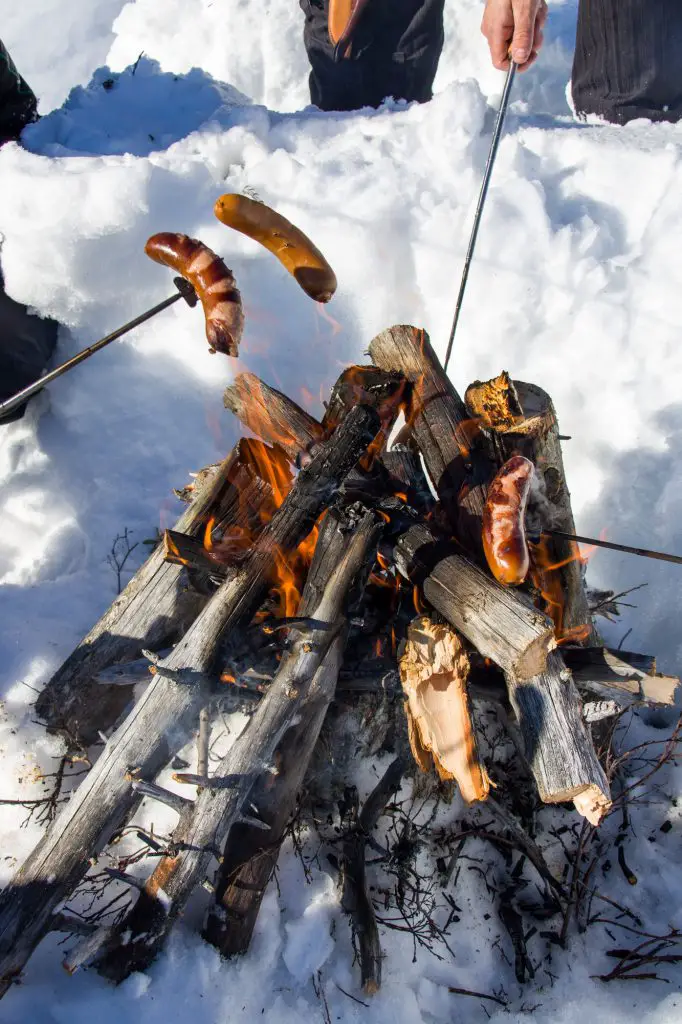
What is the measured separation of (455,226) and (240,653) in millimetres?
3401

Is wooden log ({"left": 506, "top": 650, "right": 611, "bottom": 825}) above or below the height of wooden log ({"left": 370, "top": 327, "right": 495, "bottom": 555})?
below

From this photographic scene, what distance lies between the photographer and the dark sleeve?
169 inches

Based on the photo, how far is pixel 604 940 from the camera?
2.70 metres

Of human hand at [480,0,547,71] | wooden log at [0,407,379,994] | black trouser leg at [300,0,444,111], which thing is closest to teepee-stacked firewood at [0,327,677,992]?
wooden log at [0,407,379,994]

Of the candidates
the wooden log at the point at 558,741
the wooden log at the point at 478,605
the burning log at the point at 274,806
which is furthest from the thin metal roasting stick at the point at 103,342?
the wooden log at the point at 558,741

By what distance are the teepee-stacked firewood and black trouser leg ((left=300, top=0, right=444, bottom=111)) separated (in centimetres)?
373

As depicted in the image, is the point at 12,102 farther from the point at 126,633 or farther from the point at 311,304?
the point at 126,633

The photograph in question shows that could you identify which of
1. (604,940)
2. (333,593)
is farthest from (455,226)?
(604,940)

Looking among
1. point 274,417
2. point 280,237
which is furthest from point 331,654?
point 280,237

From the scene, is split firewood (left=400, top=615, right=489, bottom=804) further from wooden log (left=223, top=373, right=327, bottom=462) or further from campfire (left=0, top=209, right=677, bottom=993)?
wooden log (left=223, top=373, right=327, bottom=462)

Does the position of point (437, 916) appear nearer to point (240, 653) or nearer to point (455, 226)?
point (240, 653)

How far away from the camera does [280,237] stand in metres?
3.08

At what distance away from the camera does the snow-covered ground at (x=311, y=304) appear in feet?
11.8

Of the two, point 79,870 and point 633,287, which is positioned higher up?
point 633,287
